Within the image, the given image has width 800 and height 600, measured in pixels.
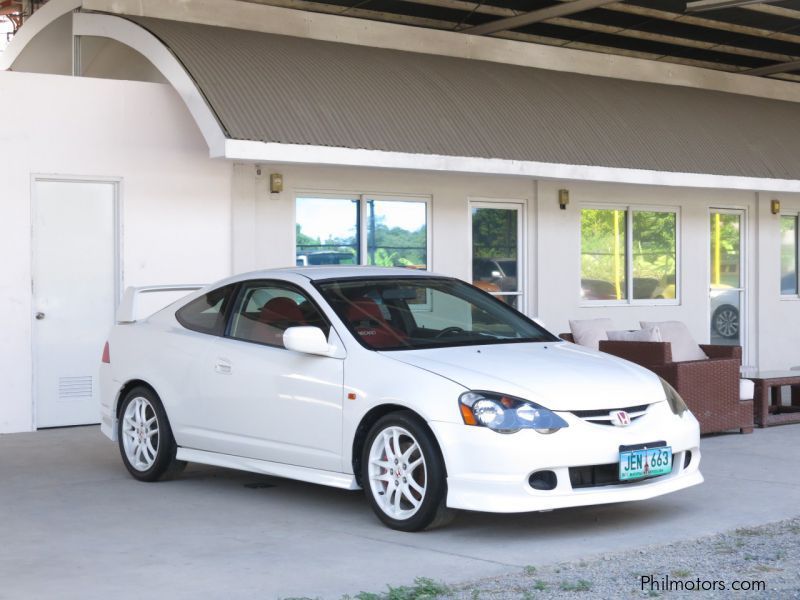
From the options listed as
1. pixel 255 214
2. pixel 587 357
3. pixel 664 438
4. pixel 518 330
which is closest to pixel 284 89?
pixel 255 214

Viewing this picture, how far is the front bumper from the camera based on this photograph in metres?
6.09

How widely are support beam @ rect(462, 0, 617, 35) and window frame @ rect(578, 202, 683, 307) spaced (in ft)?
7.74

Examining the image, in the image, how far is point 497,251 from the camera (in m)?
13.9

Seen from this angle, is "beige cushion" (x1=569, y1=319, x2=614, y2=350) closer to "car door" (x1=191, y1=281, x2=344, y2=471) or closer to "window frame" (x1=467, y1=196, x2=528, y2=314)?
"window frame" (x1=467, y1=196, x2=528, y2=314)

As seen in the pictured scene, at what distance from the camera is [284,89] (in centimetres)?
1107

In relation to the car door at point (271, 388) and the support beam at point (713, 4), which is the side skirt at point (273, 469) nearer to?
the car door at point (271, 388)

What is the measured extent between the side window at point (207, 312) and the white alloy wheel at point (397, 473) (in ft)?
5.55

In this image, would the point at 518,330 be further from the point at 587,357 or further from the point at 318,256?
the point at 318,256

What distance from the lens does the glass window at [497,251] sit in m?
13.7

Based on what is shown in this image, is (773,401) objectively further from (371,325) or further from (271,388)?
(271,388)

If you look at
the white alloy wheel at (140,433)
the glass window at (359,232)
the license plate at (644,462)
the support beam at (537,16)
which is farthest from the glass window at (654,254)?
the license plate at (644,462)

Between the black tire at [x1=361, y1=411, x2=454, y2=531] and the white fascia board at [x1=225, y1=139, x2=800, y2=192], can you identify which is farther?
the white fascia board at [x1=225, y1=139, x2=800, y2=192]

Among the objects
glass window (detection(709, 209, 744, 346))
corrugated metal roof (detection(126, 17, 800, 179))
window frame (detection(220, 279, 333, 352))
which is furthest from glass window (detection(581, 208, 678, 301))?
window frame (detection(220, 279, 333, 352))

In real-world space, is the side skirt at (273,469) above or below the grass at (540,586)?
above
